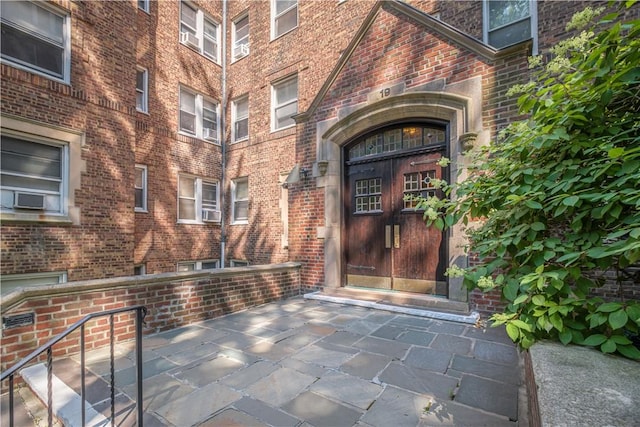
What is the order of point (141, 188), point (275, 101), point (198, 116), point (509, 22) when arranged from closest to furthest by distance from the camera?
point (509, 22)
point (141, 188)
point (275, 101)
point (198, 116)

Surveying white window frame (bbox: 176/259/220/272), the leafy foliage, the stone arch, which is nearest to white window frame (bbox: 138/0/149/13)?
the stone arch

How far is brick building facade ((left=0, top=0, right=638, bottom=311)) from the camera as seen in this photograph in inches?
206

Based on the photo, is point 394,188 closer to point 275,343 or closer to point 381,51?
point 381,51

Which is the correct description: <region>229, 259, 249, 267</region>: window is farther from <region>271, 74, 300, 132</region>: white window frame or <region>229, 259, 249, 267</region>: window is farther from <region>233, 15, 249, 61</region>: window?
<region>233, 15, 249, 61</region>: window

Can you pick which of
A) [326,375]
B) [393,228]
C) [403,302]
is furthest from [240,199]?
[326,375]

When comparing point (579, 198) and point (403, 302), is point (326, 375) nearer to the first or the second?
point (579, 198)

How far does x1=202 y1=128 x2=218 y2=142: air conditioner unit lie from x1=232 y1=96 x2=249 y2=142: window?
0.79 meters

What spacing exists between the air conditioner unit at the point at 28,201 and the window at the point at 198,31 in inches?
Answer: 273

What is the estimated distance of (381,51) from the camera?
5.72 meters

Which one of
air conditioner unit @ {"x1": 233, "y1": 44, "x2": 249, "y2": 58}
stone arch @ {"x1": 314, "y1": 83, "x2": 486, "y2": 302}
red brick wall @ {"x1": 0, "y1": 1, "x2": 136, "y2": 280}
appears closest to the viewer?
stone arch @ {"x1": 314, "y1": 83, "x2": 486, "y2": 302}

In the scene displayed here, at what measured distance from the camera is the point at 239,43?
36.4ft

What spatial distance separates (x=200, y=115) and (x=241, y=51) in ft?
9.48

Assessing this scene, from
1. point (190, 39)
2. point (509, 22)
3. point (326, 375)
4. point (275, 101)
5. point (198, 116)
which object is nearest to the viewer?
point (326, 375)

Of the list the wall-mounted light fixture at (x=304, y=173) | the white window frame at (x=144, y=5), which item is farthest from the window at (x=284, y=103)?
the white window frame at (x=144, y=5)
